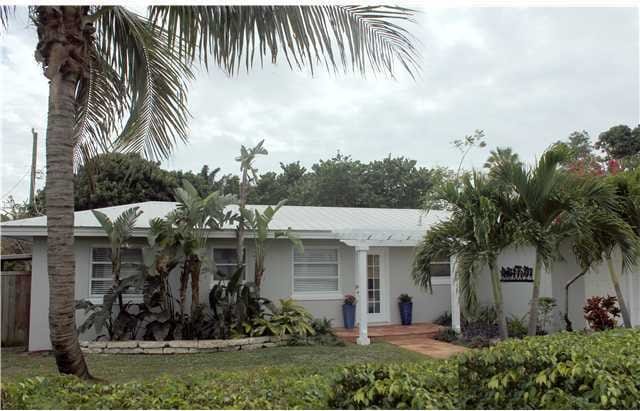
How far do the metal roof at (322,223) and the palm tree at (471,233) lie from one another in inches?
94.6

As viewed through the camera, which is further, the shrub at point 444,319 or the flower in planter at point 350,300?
the shrub at point 444,319

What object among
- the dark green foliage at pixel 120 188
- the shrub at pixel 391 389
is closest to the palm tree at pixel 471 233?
the shrub at pixel 391 389

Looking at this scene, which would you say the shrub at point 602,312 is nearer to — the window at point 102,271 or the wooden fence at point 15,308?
the window at point 102,271

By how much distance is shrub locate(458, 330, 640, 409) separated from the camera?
3.64m

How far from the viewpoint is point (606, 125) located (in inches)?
1014

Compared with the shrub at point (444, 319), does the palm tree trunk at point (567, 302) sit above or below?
above

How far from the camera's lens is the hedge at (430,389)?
370 cm

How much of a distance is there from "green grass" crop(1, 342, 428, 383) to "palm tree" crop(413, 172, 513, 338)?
6.14ft

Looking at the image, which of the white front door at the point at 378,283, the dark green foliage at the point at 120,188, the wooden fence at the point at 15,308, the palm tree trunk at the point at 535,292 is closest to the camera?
the palm tree trunk at the point at 535,292

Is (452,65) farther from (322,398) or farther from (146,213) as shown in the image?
(322,398)

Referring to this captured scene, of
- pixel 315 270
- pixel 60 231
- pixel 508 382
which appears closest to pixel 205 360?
pixel 315 270

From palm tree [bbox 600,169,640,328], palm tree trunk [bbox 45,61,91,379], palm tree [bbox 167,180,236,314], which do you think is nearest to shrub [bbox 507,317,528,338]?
palm tree [bbox 600,169,640,328]

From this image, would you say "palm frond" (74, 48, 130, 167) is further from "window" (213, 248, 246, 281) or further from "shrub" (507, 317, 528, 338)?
"shrub" (507, 317, 528, 338)

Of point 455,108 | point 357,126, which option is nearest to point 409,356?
point 455,108
